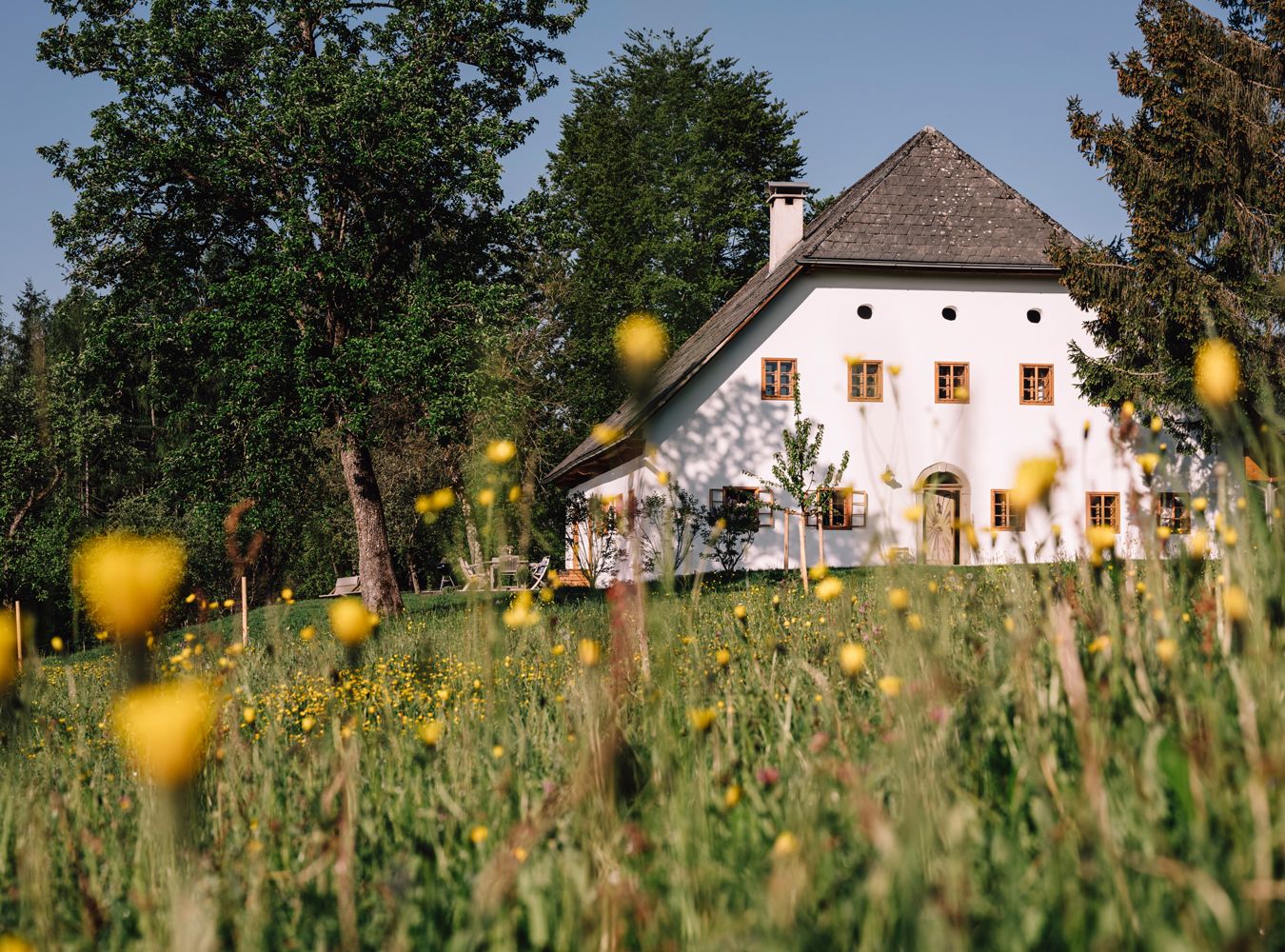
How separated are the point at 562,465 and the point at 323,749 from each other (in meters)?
25.9

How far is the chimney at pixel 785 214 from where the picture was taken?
2484 centimetres

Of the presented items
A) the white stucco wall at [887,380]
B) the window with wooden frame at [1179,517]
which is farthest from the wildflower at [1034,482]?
the white stucco wall at [887,380]

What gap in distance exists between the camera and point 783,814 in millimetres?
2240

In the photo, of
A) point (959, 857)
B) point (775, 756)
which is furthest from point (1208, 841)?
point (775, 756)

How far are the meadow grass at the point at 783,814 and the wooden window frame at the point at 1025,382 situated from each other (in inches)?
774

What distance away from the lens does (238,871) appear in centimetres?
214

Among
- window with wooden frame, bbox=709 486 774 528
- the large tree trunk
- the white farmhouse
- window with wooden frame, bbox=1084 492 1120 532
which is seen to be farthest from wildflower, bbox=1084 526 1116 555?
window with wooden frame, bbox=1084 492 1120 532

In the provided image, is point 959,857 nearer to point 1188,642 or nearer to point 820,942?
Answer: point 820,942

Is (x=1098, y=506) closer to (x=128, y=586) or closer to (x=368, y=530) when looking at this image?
(x=368, y=530)

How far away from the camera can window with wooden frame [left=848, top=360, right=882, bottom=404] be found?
849 inches

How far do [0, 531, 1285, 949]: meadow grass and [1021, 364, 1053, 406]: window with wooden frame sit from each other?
64.9 feet

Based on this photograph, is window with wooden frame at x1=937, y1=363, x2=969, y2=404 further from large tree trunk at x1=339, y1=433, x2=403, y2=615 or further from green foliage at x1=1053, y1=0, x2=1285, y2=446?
large tree trunk at x1=339, y1=433, x2=403, y2=615

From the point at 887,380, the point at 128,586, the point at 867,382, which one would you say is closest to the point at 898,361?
the point at 887,380

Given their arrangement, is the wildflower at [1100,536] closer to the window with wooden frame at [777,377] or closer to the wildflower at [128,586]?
the wildflower at [128,586]
